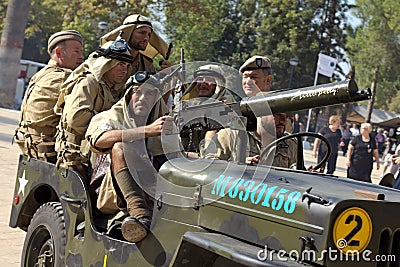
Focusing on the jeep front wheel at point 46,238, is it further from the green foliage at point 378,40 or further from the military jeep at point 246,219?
the green foliage at point 378,40

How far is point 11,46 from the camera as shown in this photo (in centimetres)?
2406

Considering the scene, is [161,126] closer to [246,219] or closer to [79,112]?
[246,219]

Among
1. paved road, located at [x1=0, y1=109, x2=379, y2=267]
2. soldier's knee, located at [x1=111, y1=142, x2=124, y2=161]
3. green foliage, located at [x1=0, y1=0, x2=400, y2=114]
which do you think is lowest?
paved road, located at [x1=0, y1=109, x2=379, y2=267]

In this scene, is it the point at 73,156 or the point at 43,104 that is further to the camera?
the point at 43,104

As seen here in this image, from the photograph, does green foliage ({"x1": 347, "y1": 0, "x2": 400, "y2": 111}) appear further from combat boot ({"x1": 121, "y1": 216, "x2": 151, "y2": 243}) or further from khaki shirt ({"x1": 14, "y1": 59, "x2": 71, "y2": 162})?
combat boot ({"x1": 121, "y1": 216, "x2": 151, "y2": 243})

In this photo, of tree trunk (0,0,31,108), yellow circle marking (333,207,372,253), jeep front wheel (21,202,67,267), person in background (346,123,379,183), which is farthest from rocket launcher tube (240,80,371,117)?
tree trunk (0,0,31,108)

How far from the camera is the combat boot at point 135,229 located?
368cm

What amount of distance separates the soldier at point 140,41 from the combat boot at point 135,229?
1949 mm

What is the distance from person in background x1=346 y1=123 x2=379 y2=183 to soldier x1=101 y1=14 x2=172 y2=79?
6.99 meters

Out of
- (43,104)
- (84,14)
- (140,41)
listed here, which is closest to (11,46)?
(84,14)

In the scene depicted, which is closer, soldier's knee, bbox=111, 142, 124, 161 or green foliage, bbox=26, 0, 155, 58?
soldier's knee, bbox=111, 142, 124, 161

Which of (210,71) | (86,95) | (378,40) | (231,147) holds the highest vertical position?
(378,40)

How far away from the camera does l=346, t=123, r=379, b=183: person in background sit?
38.9ft

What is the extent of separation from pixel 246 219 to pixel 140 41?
2708mm
